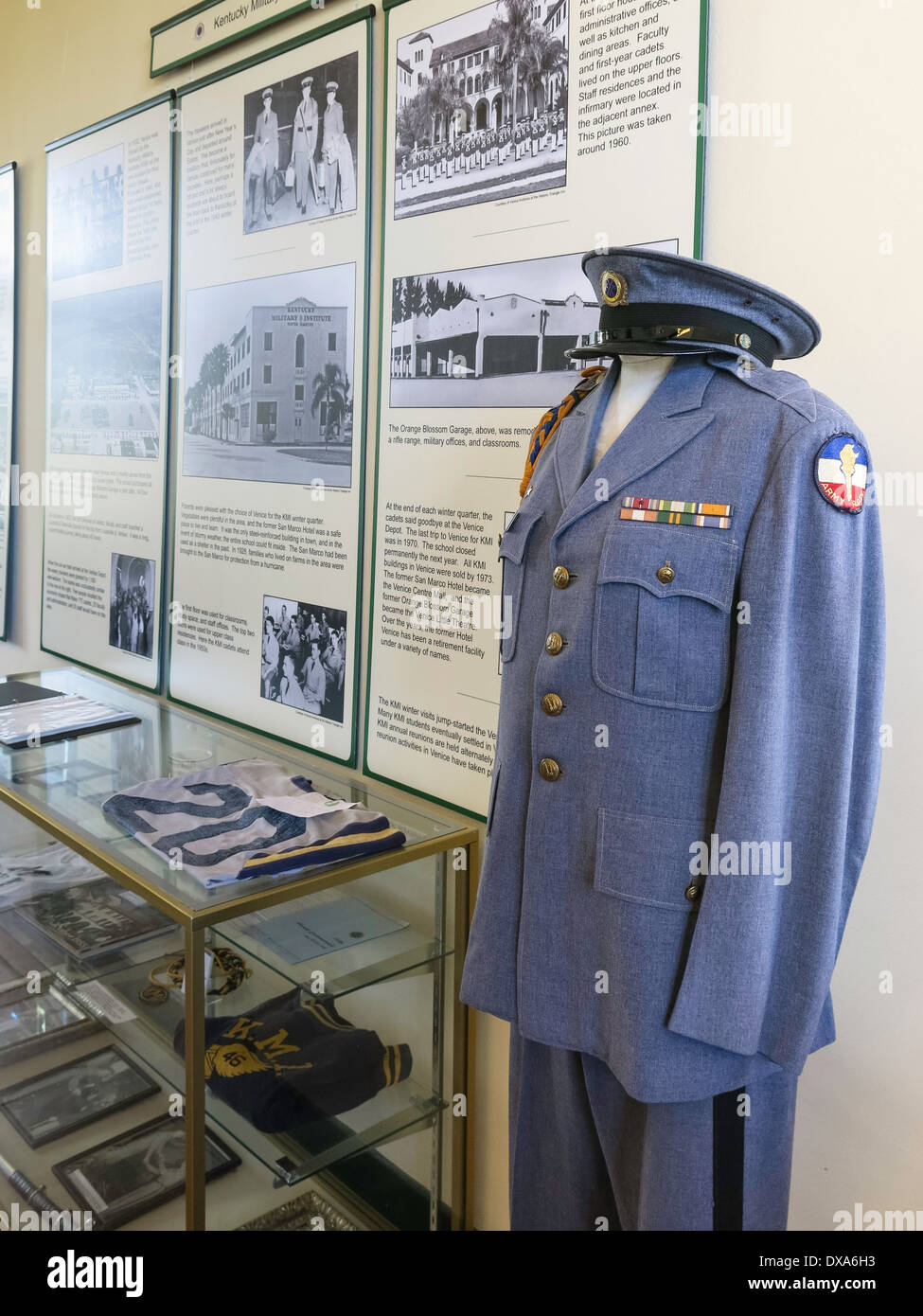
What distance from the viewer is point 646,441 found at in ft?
3.67

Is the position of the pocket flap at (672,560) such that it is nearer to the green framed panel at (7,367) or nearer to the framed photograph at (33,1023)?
the framed photograph at (33,1023)

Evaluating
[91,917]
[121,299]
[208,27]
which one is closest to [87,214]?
[121,299]

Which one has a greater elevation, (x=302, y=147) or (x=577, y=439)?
(x=302, y=147)

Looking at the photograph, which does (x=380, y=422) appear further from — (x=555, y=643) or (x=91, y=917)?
(x=91, y=917)

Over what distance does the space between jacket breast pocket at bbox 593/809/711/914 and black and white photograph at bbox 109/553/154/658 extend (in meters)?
1.93

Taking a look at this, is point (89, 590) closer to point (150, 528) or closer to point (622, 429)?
point (150, 528)

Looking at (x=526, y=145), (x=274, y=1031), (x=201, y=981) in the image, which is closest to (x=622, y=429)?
(x=526, y=145)

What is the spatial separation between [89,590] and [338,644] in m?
1.24

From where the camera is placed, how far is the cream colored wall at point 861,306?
49.8 inches

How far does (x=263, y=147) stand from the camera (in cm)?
224

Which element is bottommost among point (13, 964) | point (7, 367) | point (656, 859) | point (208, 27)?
point (13, 964)

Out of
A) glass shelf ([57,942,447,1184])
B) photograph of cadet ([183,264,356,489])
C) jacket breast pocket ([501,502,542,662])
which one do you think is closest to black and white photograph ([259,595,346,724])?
photograph of cadet ([183,264,356,489])

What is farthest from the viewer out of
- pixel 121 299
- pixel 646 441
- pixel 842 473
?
pixel 121 299

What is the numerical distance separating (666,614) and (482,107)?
3.69 ft
